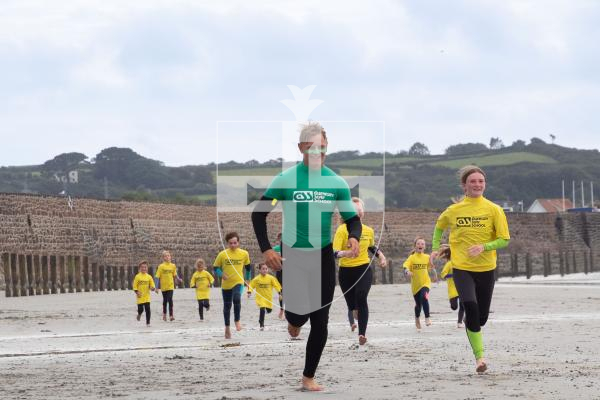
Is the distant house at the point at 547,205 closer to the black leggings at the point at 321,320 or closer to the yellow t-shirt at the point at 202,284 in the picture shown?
the yellow t-shirt at the point at 202,284

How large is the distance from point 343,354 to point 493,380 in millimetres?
3587

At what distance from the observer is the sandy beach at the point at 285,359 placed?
10.6m

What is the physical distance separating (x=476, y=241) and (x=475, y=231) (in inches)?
3.9

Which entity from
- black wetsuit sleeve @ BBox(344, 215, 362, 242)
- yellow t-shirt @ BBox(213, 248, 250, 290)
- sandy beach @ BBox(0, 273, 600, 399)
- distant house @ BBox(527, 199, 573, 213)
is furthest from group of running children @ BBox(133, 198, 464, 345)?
distant house @ BBox(527, 199, 573, 213)

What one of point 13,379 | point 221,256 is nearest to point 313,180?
point 13,379

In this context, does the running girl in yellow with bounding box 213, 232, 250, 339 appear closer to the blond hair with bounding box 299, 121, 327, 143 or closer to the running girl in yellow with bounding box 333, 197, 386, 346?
the running girl in yellow with bounding box 333, 197, 386, 346

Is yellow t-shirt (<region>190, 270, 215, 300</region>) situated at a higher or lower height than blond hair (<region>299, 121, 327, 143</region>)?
lower

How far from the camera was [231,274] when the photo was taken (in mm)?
19375

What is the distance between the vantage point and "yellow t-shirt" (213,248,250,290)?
752 inches

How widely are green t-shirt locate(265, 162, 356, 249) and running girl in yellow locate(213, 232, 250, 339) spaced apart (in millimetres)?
8119

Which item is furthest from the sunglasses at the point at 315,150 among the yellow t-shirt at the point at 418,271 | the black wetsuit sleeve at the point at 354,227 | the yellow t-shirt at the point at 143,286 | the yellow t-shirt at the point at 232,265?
the yellow t-shirt at the point at 143,286

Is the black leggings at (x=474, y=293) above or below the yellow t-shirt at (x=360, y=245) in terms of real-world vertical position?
below

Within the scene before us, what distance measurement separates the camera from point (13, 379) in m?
12.1

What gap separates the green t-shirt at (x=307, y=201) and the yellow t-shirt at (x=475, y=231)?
2.31 m
